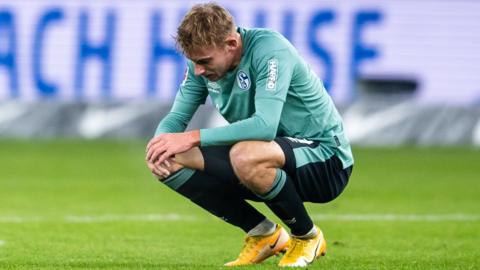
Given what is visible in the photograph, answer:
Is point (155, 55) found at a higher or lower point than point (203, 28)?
lower

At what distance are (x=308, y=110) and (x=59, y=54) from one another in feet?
41.2

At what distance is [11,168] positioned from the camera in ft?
48.3

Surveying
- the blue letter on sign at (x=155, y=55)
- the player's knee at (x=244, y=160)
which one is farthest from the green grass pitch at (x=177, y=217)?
the blue letter on sign at (x=155, y=55)

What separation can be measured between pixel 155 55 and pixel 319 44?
2.60 m

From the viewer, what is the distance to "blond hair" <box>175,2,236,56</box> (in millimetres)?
6754

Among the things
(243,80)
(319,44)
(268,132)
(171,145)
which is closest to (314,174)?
(268,132)

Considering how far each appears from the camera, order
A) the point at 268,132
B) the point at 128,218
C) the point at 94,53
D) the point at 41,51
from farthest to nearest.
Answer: the point at 94,53, the point at 41,51, the point at 128,218, the point at 268,132

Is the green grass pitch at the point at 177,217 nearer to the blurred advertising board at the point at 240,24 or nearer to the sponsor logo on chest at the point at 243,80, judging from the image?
the sponsor logo on chest at the point at 243,80

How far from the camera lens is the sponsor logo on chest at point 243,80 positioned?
7078mm

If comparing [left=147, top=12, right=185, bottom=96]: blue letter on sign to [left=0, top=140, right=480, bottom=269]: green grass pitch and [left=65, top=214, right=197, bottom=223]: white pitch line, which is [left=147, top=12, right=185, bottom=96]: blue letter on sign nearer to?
[left=0, top=140, right=480, bottom=269]: green grass pitch

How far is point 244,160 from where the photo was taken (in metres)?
6.84

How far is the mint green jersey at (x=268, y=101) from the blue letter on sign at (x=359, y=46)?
12.4m

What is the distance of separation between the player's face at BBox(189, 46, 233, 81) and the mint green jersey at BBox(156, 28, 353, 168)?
15cm

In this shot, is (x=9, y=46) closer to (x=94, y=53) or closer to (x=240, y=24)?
(x=94, y=53)
